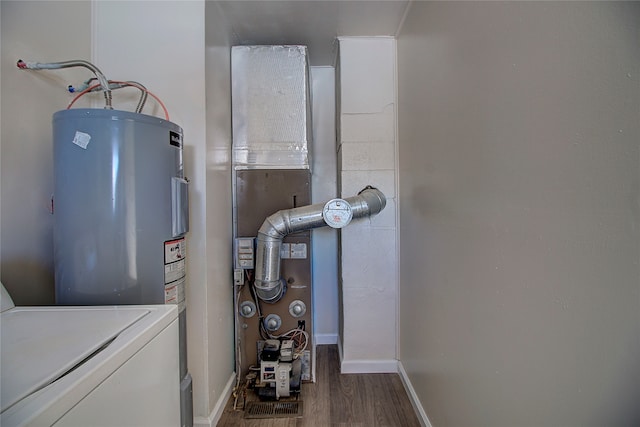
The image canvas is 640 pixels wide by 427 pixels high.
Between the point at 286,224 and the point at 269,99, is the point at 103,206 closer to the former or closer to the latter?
the point at 286,224

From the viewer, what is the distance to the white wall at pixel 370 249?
210 centimetres

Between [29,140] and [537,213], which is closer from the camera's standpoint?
[537,213]

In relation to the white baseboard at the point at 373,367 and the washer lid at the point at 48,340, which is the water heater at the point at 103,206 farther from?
the white baseboard at the point at 373,367

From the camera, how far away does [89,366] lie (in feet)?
1.70

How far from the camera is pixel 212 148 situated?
5.49 feet

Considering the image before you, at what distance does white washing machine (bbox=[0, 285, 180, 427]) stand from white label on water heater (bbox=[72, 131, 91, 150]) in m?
0.55

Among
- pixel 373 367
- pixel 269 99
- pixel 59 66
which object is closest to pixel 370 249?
pixel 373 367

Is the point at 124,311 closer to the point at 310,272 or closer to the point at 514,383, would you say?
the point at 514,383

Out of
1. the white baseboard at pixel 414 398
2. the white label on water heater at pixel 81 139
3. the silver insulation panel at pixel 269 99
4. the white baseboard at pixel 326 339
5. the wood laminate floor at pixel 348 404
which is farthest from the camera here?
the white baseboard at pixel 326 339

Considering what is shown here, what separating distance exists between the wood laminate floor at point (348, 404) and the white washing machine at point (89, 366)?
1041mm

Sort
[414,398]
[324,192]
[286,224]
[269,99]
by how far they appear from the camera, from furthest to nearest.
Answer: [324,192]
[269,99]
[286,224]
[414,398]

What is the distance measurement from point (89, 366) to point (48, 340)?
8.9 inches

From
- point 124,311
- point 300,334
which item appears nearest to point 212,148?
point 124,311

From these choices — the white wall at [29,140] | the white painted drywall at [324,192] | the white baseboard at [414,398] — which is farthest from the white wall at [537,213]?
the white wall at [29,140]
